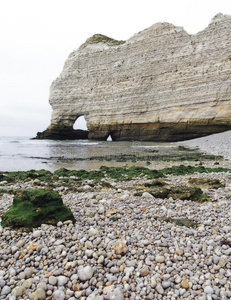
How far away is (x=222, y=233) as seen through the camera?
3.32 meters

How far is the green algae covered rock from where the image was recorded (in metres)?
3.61

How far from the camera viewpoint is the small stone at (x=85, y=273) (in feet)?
8.20

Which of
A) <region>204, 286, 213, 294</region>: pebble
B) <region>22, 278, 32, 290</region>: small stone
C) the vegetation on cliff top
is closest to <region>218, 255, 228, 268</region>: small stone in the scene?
<region>204, 286, 213, 294</region>: pebble

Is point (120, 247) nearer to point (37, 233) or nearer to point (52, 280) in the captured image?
point (52, 280)

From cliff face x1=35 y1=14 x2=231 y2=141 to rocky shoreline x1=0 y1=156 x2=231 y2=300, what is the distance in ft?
103

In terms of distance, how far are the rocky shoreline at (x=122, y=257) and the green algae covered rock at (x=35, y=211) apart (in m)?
0.18

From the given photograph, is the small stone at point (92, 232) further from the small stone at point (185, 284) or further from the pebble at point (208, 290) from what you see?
the pebble at point (208, 290)

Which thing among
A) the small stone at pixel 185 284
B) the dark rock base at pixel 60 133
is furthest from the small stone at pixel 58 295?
the dark rock base at pixel 60 133

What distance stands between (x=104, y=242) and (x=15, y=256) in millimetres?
1236

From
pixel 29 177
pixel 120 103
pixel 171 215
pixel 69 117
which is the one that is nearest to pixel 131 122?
pixel 120 103

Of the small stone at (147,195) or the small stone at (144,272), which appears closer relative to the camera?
the small stone at (144,272)

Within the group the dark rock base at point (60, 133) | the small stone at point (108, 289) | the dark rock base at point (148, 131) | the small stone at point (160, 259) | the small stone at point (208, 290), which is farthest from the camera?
the dark rock base at point (60, 133)

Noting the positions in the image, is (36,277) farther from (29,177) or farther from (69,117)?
(69,117)

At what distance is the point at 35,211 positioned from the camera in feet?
12.5
